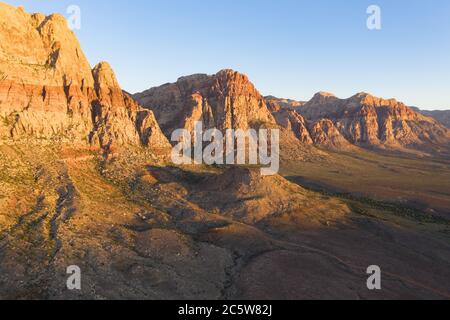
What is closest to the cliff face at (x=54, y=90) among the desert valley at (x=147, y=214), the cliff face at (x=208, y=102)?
the desert valley at (x=147, y=214)

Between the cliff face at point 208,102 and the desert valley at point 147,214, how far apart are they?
46260 millimetres

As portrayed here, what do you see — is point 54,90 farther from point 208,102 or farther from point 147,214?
point 208,102

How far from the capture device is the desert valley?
145 ft

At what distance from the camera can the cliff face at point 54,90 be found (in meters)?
80.2

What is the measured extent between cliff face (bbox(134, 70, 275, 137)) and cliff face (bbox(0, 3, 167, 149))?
45.1 m

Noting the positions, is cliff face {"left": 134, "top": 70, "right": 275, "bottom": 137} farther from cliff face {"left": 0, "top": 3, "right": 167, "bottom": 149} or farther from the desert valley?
the desert valley

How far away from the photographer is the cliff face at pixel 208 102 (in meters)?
160

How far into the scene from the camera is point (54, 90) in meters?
87.9

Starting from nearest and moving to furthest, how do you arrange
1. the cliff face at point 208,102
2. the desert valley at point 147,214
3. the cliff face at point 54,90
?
the desert valley at point 147,214 < the cliff face at point 54,90 < the cliff face at point 208,102

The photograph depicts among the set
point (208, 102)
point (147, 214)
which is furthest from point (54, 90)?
point (208, 102)

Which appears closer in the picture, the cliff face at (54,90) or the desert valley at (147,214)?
the desert valley at (147,214)

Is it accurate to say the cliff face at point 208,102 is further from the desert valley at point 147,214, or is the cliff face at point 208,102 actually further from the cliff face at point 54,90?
the desert valley at point 147,214

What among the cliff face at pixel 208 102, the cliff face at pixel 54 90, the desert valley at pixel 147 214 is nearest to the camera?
the desert valley at pixel 147 214

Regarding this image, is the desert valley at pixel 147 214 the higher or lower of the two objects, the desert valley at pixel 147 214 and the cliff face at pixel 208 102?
the lower
